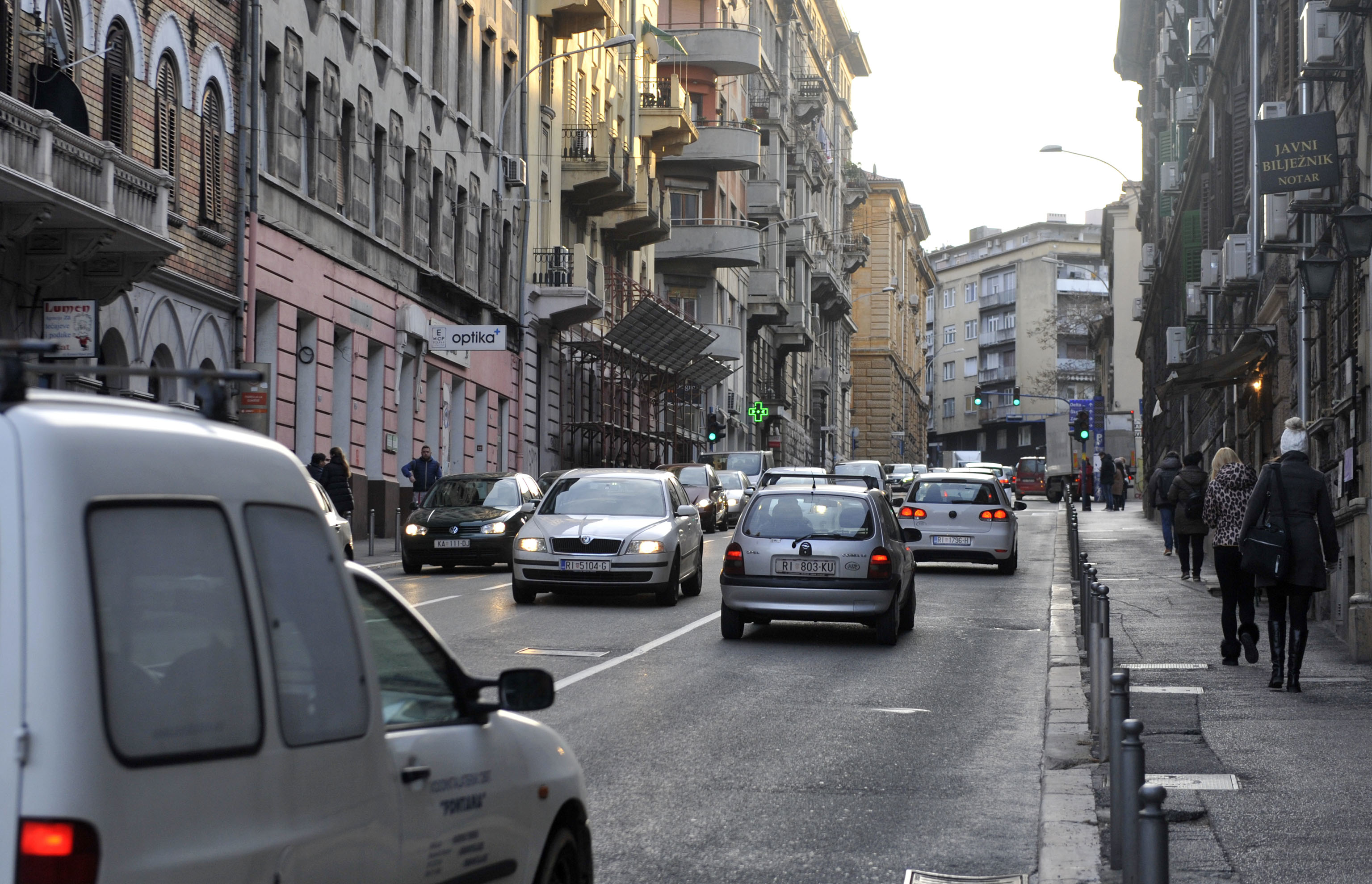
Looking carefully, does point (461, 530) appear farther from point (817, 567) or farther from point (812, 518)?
point (817, 567)

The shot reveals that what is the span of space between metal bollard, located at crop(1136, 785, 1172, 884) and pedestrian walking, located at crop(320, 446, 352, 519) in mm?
23949

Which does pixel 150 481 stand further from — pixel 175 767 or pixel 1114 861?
pixel 1114 861

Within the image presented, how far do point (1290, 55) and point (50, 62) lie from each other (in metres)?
15.6

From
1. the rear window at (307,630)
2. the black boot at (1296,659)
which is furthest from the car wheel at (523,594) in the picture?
the rear window at (307,630)

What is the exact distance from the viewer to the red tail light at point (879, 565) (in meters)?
16.8

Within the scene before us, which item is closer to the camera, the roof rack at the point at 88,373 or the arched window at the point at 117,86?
the roof rack at the point at 88,373

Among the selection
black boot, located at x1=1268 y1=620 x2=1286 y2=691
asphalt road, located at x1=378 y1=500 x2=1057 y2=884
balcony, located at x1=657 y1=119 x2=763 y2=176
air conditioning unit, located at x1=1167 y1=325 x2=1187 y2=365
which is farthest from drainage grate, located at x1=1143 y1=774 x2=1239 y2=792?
balcony, located at x1=657 y1=119 x2=763 y2=176

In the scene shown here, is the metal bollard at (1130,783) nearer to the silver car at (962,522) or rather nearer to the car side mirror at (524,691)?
the car side mirror at (524,691)

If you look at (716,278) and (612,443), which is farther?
(716,278)

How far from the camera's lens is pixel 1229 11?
33531mm

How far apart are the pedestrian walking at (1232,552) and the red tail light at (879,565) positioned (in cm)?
277

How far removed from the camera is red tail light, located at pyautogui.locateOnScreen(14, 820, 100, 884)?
120 inches

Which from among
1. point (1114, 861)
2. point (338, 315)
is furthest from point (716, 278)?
point (1114, 861)

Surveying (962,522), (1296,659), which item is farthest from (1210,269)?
(1296,659)
